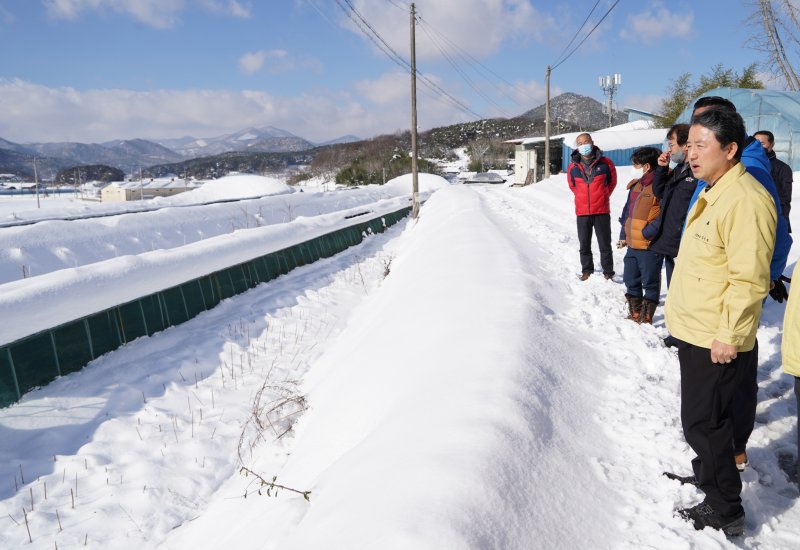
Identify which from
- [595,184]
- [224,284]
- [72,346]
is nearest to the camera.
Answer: [72,346]

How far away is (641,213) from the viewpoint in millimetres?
4668

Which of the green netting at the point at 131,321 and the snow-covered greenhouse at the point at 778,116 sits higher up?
the snow-covered greenhouse at the point at 778,116

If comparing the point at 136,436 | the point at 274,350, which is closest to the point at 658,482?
the point at 136,436

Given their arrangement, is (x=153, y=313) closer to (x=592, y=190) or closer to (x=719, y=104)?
(x=592, y=190)

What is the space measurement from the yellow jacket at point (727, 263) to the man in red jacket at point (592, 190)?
12.2 feet

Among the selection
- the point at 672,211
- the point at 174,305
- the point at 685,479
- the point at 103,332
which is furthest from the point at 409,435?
the point at 174,305

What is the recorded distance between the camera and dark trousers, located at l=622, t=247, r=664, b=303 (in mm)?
4590

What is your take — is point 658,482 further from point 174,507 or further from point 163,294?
point 163,294

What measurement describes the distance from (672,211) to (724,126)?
2318 millimetres

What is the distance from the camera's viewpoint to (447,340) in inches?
147

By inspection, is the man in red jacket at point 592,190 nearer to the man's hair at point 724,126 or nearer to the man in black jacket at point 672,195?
the man in black jacket at point 672,195

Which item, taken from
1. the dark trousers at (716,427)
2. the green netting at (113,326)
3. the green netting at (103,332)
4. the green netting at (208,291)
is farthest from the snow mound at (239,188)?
the dark trousers at (716,427)

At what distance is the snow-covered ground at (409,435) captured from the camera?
2.03 metres

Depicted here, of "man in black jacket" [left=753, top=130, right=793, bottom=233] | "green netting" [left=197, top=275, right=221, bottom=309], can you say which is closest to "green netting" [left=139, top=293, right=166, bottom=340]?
"green netting" [left=197, top=275, right=221, bottom=309]
